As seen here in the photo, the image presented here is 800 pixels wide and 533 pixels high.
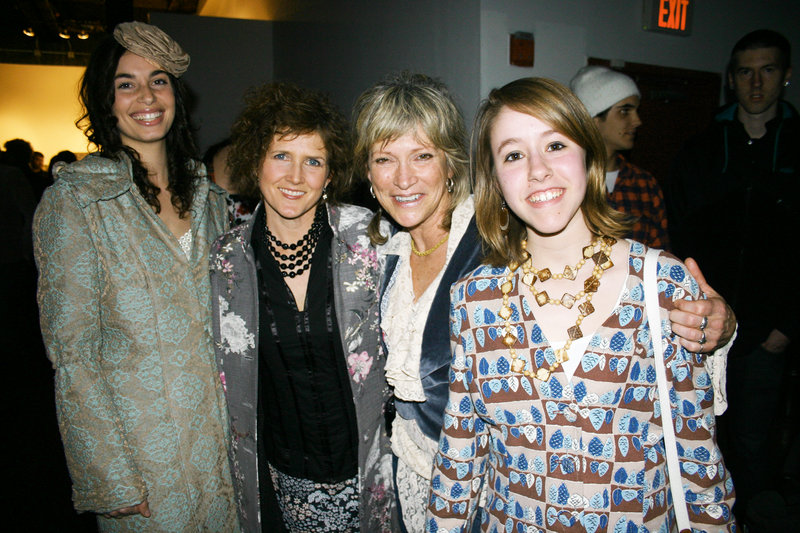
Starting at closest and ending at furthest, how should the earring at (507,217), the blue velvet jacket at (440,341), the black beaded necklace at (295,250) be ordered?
the earring at (507,217) < the blue velvet jacket at (440,341) < the black beaded necklace at (295,250)

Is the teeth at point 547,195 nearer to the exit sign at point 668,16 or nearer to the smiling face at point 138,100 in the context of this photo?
the smiling face at point 138,100

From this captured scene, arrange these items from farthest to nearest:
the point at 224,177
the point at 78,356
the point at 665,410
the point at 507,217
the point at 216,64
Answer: the point at 216,64
the point at 224,177
the point at 78,356
the point at 507,217
the point at 665,410

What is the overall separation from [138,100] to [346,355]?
121cm

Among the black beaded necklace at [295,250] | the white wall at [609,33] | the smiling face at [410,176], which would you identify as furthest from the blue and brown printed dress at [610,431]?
the white wall at [609,33]

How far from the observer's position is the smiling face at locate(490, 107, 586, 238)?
1130mm

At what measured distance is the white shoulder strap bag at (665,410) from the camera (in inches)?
42.0

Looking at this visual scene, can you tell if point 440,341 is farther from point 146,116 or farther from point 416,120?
point 146,116

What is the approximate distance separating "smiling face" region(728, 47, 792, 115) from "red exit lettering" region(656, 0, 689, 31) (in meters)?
1.58

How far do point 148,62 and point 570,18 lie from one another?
9.70 feet

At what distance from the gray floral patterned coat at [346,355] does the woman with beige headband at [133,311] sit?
61 millimetres

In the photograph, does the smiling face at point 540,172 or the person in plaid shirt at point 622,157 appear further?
the person in plaid shirt at point 622,157

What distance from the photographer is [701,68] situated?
418 centimetres

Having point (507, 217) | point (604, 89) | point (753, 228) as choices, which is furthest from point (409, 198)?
point (753, 228)

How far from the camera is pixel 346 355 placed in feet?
5.71
